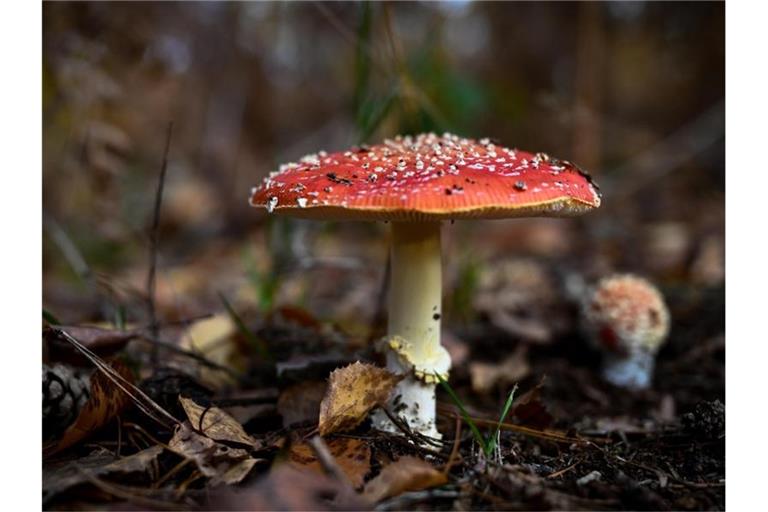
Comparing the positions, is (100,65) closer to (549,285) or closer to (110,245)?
(110,245)

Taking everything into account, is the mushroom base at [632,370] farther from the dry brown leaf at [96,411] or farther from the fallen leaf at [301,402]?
the dry brown leaf at [96,411]

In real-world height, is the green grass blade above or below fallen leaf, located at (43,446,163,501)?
above

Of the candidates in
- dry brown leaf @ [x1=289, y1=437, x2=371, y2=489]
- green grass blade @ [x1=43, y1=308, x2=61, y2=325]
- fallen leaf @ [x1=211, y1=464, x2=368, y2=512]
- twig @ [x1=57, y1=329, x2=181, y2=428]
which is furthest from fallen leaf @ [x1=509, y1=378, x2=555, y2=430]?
green grass blade @ [x1=43, y1=308, x2=61, y2=325]

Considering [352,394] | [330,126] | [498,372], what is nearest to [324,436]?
[352,394]

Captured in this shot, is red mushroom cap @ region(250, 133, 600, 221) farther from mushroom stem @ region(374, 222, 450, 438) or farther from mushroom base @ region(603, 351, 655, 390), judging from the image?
mushroom base @ region(603, 351, 655, 390)

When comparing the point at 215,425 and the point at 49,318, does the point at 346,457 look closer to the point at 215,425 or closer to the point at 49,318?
the point at 215,425

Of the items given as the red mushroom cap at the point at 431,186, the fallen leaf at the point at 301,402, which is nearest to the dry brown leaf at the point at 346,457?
the fallen leaf at the point at 301,402
